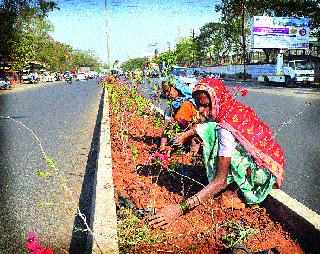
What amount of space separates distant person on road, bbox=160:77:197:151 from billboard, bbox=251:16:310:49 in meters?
29.2

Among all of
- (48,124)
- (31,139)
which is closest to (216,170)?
(31,139)

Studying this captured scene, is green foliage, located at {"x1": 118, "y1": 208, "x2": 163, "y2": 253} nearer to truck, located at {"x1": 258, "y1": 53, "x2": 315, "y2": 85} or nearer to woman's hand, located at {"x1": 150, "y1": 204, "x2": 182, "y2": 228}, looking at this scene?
woman's hand, located at {"x1": 150, "y1": 204, "x2": 182, "y2": 228}

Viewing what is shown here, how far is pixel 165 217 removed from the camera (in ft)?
8.05

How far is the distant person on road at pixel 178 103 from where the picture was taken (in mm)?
4664

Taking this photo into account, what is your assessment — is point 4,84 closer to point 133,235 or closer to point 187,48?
point 133,235

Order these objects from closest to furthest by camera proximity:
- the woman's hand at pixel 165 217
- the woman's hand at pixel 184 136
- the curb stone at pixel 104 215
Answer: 1. the curb stone at pixel 104 215
2. the woman's hand at pixel 165 217
3. the woman's hand at pixel 184 136

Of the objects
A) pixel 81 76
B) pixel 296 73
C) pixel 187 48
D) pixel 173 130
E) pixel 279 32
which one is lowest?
pixel 173 130

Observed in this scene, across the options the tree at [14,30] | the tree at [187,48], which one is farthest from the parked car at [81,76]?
the tree at [14,30]

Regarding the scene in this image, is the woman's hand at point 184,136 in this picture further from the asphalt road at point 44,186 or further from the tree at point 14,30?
the tree at point 14,30

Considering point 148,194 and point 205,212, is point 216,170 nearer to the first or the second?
point 205,212

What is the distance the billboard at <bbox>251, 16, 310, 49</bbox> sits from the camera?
103ft

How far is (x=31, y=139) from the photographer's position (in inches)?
271

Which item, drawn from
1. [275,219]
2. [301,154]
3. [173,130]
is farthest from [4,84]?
[275,219]

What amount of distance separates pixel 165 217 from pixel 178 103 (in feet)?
Result: 8.51
